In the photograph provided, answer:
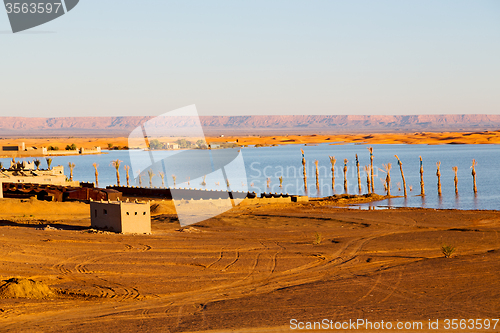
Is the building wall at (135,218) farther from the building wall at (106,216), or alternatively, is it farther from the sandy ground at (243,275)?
the sandy ground at (243,275)

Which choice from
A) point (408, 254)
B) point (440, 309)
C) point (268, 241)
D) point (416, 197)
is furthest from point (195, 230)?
point (416, 197)

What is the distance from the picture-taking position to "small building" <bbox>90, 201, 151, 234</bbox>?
29.7 metres

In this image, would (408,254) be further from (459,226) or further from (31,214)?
(31,214)

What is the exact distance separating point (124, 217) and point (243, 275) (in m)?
11.5

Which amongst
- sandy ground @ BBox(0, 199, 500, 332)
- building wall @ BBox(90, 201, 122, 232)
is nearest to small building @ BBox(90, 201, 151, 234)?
building wall @ BBox(90, 201, 122, 232)

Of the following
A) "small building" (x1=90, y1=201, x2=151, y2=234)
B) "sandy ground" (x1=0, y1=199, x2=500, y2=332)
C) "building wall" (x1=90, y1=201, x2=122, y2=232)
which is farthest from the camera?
"building wall" (x1=90, y1=201, x2=122, y2=232)

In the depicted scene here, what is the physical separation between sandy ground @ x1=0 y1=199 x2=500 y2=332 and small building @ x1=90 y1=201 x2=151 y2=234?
43.6 inches

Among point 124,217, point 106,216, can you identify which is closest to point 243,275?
point 124,217

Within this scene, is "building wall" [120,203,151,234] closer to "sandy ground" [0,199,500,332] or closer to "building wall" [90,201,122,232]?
"building wall" [90,201,122,232]

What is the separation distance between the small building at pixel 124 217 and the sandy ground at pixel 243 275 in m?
1.11

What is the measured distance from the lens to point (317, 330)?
45.9 feet

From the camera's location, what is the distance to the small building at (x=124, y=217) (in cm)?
2966

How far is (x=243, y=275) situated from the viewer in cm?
2034

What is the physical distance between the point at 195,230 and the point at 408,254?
12.9 m
